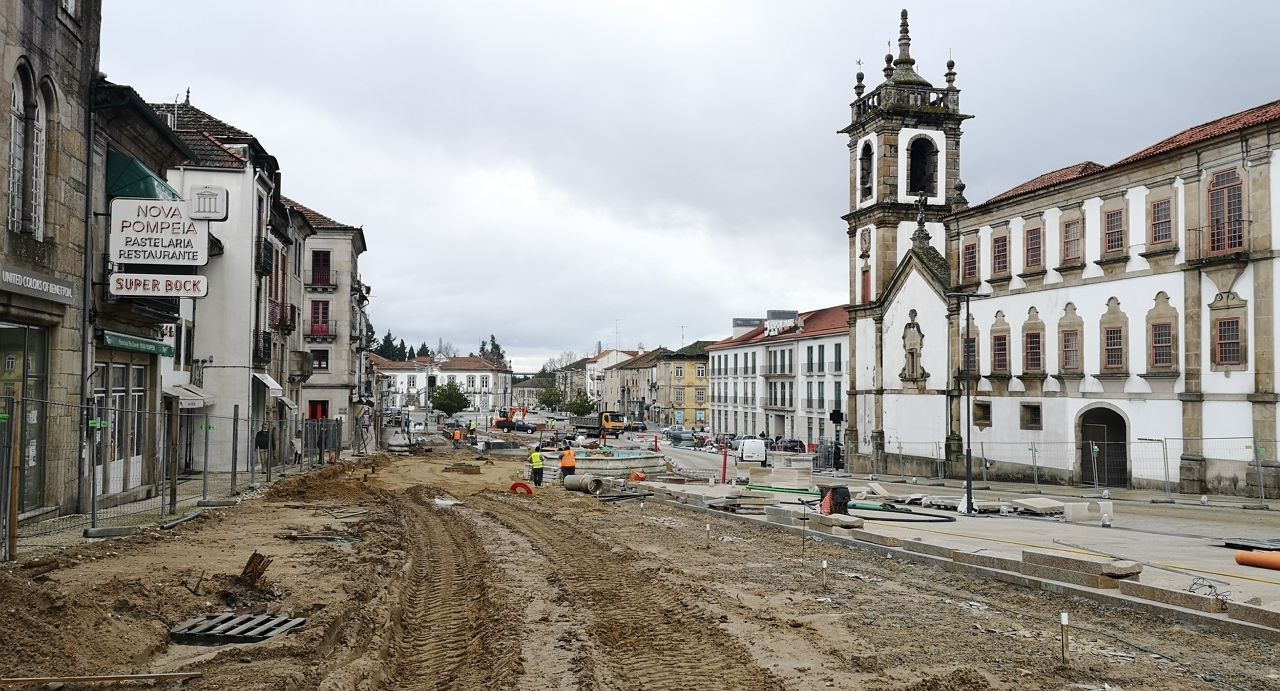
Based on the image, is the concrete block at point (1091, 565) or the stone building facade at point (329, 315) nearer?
the concrete block at point (1091, 565)

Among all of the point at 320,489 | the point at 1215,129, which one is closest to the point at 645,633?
the point at 320,489

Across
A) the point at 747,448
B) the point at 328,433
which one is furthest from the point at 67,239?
the point at 747,448

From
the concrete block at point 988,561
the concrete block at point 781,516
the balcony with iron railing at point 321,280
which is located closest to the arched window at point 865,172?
the balcony with iron railing at point 321,280

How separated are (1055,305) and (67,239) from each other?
30543 millimetres

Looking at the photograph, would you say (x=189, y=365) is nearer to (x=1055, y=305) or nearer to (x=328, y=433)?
(x=328, y=433)

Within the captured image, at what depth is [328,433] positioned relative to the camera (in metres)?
39.7

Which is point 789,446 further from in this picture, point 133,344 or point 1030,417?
point 133,344

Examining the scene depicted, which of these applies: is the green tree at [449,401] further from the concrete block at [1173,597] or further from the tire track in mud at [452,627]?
the concrete block at [1173,597]

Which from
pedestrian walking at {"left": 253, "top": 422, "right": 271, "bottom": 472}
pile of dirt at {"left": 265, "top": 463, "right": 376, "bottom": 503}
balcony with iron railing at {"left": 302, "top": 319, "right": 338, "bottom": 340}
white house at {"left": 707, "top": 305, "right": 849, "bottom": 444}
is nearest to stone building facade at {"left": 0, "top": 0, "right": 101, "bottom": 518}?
pile of dirt at {"left": 265, "top": 463, "right": 376, "bottom": 503}

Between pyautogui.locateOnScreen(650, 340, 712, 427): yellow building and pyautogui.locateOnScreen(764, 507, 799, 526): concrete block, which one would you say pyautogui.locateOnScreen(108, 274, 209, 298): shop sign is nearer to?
pyautogui.locateOnScreen(764, 507, 799, 526): concrete block

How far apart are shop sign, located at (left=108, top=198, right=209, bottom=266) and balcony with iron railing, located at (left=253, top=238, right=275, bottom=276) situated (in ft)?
42.5

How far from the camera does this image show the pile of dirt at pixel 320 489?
23.9m

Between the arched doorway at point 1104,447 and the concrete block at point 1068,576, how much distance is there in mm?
20284

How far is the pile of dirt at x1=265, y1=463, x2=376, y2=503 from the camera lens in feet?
78.5
